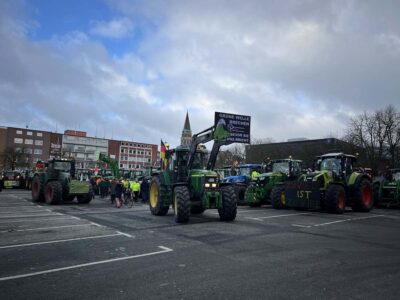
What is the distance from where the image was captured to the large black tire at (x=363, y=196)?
1622 centimetres

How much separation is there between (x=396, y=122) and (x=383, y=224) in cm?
3326

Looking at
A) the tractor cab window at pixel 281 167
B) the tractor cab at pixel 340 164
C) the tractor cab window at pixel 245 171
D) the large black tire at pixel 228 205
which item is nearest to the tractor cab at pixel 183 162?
the large black tire at pixel 228 205

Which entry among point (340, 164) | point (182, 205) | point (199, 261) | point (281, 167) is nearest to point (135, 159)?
point (281, 167)

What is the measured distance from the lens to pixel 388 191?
64.7 ft

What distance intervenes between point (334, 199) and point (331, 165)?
2.72m

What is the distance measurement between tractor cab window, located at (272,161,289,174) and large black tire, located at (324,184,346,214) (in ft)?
14.6

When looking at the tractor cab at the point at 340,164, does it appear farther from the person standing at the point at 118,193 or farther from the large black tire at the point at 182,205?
the person standing at the point at 118,193

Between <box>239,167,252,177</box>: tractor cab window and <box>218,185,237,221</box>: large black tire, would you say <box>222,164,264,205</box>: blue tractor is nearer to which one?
<box>239,167,252,177</box>: tractor cab window

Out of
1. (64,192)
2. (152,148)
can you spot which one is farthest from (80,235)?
(152,148)

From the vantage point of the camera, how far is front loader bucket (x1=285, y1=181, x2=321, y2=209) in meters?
15.2

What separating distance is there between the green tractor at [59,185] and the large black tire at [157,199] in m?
7.20

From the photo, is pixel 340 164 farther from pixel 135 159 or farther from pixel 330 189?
pixel 135 159

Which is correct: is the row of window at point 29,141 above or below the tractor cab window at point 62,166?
above

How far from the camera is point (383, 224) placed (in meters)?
12.3
